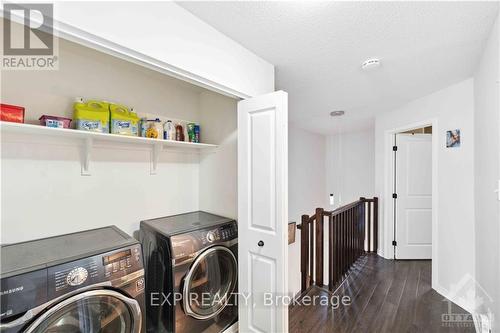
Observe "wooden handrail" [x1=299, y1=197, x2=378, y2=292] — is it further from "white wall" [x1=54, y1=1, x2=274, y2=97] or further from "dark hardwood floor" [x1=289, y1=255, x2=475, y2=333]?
"white wall" [x1=54, y1=1, x2=274, y2=97]

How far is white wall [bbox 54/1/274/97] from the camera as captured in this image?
0.92m

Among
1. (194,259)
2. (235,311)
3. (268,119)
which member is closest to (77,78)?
(268,119)

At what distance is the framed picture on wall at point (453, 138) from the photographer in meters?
2.37

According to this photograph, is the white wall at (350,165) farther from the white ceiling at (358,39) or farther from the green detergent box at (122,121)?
the green detergent box at (122,121)

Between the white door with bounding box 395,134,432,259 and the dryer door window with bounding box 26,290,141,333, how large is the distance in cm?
371

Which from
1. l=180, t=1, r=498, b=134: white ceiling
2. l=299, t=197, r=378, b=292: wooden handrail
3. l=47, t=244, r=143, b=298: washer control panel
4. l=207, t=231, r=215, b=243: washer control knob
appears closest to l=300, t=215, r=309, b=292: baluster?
l=299, t=197, r=378, b=292: wooden handrail

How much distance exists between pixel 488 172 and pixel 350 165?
3650 millimetres

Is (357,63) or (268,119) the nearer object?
(268,119)

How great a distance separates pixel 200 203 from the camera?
2.36m

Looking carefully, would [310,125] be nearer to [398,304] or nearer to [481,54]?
[481,54]

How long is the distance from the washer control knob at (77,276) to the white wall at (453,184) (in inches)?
131

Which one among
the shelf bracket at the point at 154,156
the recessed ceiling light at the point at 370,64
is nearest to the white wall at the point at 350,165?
the recessed ceiling light at the point at 370,64

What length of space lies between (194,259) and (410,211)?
11.3 feet

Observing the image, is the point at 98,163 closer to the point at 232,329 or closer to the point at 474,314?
the point at 232,329
